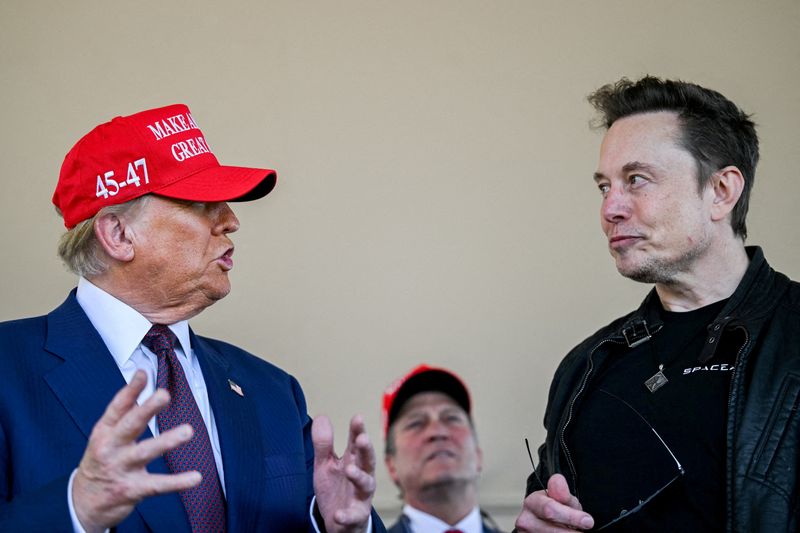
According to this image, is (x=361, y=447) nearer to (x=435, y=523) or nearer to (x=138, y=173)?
(x=435, y=523)

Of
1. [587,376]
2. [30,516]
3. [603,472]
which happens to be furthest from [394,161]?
[30,516]

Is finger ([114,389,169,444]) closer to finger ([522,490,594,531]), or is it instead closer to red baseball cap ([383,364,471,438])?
finger ([522,490,594,531])

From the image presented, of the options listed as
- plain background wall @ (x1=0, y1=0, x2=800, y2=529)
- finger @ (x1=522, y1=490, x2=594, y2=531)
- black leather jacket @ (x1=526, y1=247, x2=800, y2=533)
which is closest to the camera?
black leather jacket @ (x1=526, y1=247, x2=800, y2=533)

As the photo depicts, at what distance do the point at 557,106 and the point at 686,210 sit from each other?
1.05m

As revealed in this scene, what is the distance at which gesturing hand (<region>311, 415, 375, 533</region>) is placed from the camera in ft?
5.81

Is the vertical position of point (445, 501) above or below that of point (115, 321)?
below

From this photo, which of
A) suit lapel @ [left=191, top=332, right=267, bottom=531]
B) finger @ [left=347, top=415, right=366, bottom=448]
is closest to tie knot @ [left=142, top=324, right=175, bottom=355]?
suit lapel @ [left=191, top=332, right=267, bottom=531]

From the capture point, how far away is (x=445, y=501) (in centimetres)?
225

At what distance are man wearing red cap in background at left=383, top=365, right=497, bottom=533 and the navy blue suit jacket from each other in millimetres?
233

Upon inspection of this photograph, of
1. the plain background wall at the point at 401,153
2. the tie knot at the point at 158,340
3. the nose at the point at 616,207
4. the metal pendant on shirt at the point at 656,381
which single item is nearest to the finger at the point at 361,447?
the tie knot at the point at 158,340

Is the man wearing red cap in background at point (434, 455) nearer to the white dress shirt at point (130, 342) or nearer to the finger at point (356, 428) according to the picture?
the white dress shirt at point (130, 342)

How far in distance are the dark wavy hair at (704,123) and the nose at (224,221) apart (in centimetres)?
95

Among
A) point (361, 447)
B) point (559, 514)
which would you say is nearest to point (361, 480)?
point (361, 447)

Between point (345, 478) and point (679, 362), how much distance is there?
30.1 inches
